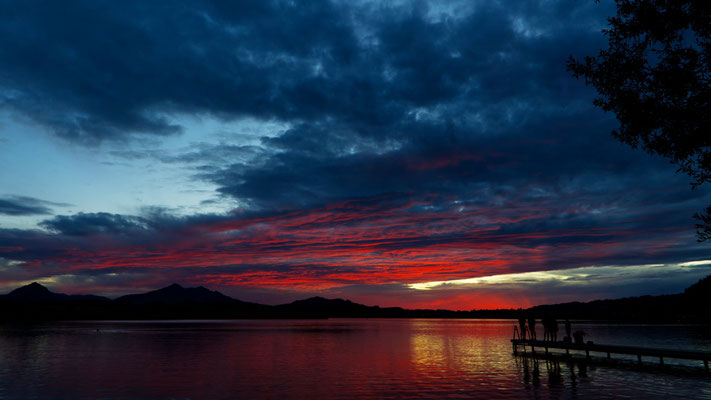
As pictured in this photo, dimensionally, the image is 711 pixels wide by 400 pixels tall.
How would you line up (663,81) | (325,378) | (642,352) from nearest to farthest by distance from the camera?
(663,81) → (325,378) → (642,352)

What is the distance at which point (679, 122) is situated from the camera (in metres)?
18.0

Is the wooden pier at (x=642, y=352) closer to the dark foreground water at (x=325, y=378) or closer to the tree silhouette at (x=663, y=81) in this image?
the dark foreground water at (x=325, y=378)

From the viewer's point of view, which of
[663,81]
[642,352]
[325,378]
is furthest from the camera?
[642,352]

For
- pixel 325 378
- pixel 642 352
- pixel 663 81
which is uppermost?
pixel 663 81

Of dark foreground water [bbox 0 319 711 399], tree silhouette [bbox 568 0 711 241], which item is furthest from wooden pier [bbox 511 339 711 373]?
tree silhouette [bbox 568 0 711 241]

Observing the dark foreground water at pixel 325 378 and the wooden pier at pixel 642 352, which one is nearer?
the dark foreground water at pixel 325 378

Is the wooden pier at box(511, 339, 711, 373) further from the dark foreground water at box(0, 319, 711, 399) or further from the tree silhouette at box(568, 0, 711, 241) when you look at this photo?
the tree silhouette at box(568, 0, 711, 241)

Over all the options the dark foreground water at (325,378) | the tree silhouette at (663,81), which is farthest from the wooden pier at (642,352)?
the tree silhouette at (663,81)

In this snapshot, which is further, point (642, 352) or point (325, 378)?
point (642, 352)

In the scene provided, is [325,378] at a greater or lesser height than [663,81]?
lesser

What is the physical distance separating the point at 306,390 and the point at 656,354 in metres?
25.8

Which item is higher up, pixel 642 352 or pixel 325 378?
pixel 642 352

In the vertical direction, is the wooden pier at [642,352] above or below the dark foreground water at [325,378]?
above

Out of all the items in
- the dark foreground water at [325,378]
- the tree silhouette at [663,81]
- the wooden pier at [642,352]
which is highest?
the tree silhouette at [663,81]
